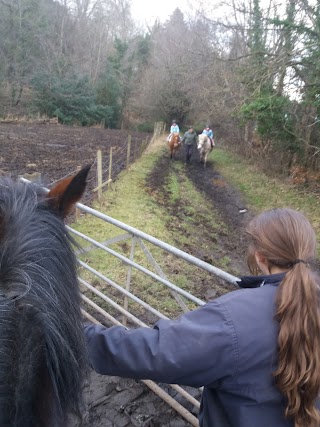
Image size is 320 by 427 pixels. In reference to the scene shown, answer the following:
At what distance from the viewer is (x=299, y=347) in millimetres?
1160

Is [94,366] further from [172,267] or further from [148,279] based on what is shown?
[172,267]

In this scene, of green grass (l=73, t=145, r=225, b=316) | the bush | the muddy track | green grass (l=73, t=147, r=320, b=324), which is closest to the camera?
green grass (l=73, t=145, r=225, b=316)

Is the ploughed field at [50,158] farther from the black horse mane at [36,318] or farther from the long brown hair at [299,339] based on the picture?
the long brown hair at [299,339]

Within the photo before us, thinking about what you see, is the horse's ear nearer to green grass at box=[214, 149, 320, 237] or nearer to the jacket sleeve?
the jacket sleeve

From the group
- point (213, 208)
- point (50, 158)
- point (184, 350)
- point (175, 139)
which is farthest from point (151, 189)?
point (184, 350)

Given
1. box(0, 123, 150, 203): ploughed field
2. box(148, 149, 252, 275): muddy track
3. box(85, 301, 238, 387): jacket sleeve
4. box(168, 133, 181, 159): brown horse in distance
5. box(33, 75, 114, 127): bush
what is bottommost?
box(148, 149, 252, 275): muddy track

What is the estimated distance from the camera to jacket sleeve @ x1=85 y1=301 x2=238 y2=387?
1.15 metres

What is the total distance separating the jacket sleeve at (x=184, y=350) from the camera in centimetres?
115

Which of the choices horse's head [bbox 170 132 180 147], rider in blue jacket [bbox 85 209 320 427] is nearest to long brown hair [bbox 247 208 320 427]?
rider in blue jacket [bbox 85 209 320 427]

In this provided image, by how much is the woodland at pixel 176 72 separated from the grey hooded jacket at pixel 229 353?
1193 centimetres

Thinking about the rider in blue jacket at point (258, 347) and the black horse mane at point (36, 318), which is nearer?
the black horse mane at point (36, 318)

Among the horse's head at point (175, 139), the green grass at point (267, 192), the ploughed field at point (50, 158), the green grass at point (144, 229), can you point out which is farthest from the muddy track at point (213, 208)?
the ploughed field at point (50, 158)

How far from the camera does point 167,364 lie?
3.94ft

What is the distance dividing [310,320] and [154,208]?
28.4ft
